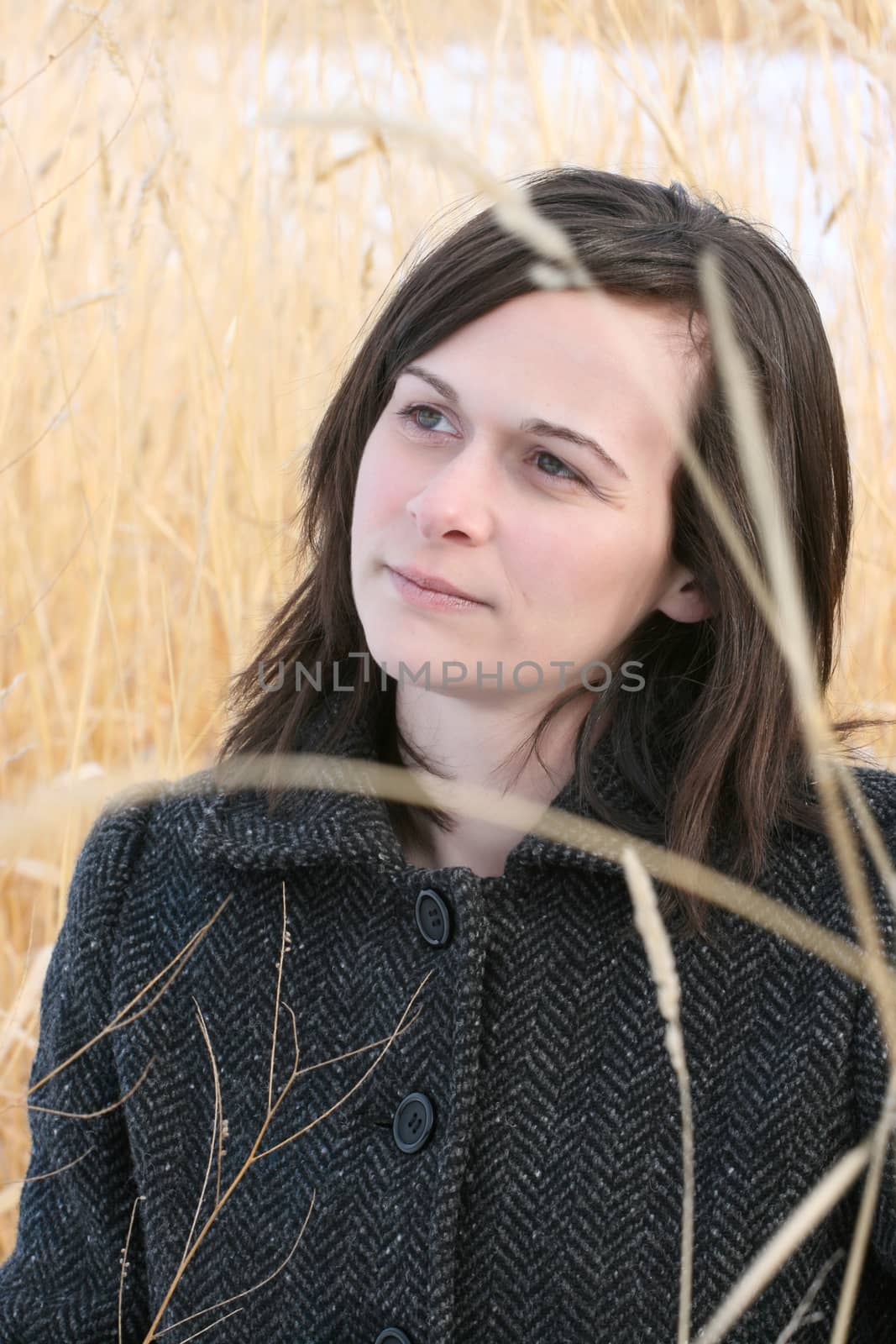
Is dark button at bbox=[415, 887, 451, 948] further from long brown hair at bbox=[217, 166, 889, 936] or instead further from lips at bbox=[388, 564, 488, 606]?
lips at bbox=[388, 564, 488, 606]

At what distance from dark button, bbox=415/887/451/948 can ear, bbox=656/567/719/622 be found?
394mm

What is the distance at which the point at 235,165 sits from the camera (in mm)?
2027

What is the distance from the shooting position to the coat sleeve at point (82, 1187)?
4.48 feet

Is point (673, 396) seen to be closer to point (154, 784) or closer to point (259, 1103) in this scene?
point (154, 784)

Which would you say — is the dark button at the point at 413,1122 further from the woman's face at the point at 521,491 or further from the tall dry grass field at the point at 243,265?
the tall dry grass field at the point at 243,265

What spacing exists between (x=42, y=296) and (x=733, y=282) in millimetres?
944

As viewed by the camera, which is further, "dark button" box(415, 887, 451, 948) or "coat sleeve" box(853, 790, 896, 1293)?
"dark button" box(415, 887, 451, 948)

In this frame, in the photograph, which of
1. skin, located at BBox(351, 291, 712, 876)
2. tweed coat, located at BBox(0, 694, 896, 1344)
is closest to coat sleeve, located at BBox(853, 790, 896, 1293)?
tweed coat, located at BBox(0, 694, 896, 1344)

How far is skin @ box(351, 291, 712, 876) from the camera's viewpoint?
3.87 ft

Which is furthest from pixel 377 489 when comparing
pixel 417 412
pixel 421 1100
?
pixel 421 1100

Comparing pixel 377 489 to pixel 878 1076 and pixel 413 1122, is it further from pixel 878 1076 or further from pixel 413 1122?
pixel 878 1076

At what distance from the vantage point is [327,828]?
51.7 inches

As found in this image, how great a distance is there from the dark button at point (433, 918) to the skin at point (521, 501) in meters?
0.14

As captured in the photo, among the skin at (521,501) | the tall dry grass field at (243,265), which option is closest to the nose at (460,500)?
the skin at (521,501)
